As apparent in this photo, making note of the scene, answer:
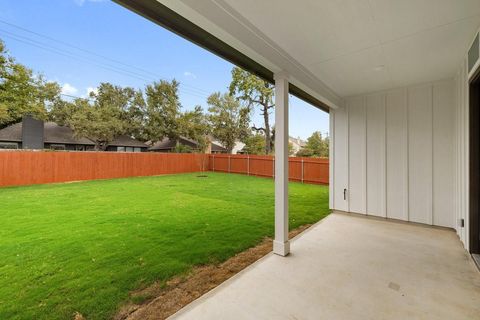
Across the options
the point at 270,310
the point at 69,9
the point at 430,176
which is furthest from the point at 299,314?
the point at 69,9

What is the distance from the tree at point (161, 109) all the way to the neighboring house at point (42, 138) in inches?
113

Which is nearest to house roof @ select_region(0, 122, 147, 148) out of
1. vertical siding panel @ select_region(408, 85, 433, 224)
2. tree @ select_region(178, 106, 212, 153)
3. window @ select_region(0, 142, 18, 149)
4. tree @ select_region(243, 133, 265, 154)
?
window @ select_region(0, 142, 18, 149)

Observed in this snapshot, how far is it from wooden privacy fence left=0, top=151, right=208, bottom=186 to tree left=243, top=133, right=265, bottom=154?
6604 millimetres

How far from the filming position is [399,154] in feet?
12.5

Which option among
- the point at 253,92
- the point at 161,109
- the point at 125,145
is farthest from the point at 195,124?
the point at 125,145

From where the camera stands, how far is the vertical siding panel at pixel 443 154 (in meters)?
3.40

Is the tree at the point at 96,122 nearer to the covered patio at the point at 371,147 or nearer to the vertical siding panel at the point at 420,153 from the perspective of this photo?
the covered patio at the point at 371,147

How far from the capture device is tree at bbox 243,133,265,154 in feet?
58.7

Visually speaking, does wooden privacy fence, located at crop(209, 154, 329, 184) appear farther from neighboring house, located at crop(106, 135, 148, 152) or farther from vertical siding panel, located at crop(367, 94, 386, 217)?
neighboring house, located at crop(106, 135, 148, 152)

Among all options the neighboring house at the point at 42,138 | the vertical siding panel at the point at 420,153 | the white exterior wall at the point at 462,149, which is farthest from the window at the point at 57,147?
the white exterior wall at the point at 462,149

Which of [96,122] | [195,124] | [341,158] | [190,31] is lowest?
[341,158]

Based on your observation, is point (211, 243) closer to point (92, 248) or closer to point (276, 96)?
point (92, 248)

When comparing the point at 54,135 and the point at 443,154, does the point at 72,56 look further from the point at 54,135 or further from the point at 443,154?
the point at 443,154

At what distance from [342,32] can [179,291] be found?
2.81 metres
